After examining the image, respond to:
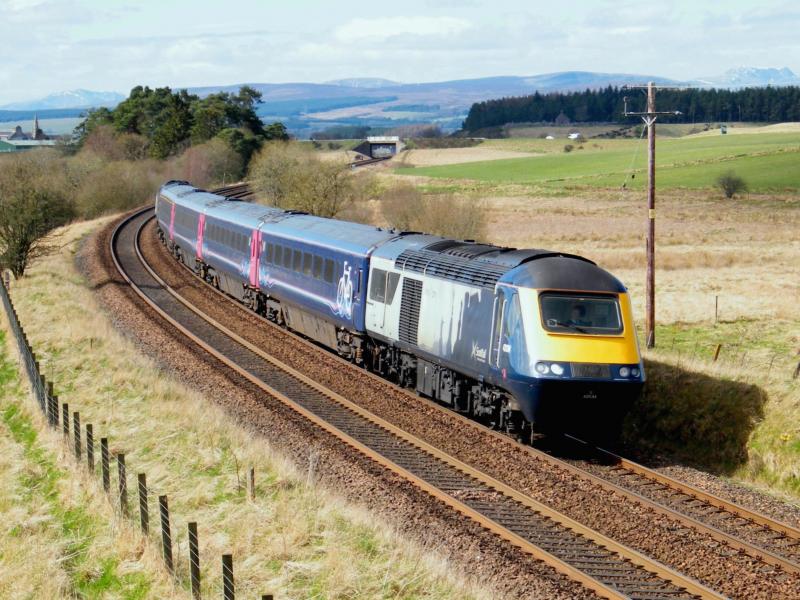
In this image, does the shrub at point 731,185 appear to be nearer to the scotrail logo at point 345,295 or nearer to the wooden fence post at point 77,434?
the scotrail logo at point 345,295

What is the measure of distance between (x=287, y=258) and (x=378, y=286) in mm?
6775

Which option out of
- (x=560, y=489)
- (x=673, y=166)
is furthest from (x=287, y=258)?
(x=673, y=166)

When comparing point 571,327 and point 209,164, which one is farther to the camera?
point 209,164

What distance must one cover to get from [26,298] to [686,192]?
64561mm

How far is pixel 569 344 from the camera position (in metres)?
16.2

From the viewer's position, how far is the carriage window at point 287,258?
2802cm

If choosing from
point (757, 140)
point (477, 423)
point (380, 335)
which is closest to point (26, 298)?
point (380, 335)

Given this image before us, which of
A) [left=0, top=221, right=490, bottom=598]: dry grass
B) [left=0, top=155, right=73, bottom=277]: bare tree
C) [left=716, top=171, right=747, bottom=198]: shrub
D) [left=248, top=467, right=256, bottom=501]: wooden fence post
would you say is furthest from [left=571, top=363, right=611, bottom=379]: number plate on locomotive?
[left=716, top=171, right=747, bottom=198]: shrub

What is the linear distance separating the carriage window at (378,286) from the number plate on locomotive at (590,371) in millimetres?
6573

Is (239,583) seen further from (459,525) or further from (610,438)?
(610,438)

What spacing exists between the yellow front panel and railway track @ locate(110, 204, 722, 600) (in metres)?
2.22

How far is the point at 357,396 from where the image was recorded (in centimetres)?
2131

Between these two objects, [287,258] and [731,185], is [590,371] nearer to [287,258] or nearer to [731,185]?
[287,258]

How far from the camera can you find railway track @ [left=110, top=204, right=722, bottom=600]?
11586mm
